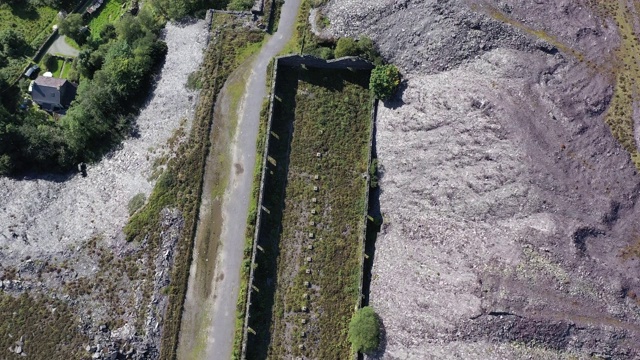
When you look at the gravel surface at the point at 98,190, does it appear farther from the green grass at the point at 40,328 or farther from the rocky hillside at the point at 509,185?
the rocky hillside at the point at 509,185

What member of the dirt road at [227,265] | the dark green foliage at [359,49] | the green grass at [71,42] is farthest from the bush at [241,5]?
the green grass at [71,42]

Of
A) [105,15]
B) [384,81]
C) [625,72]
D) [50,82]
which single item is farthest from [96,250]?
[625,72]

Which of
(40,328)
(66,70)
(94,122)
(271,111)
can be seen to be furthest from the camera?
(66,70)

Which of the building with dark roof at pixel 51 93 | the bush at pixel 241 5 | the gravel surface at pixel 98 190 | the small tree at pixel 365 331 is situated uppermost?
the bush at pixel 241 5

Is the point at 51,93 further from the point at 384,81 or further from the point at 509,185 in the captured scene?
the point at 509,185

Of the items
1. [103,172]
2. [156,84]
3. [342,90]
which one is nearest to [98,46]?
[156,84]
